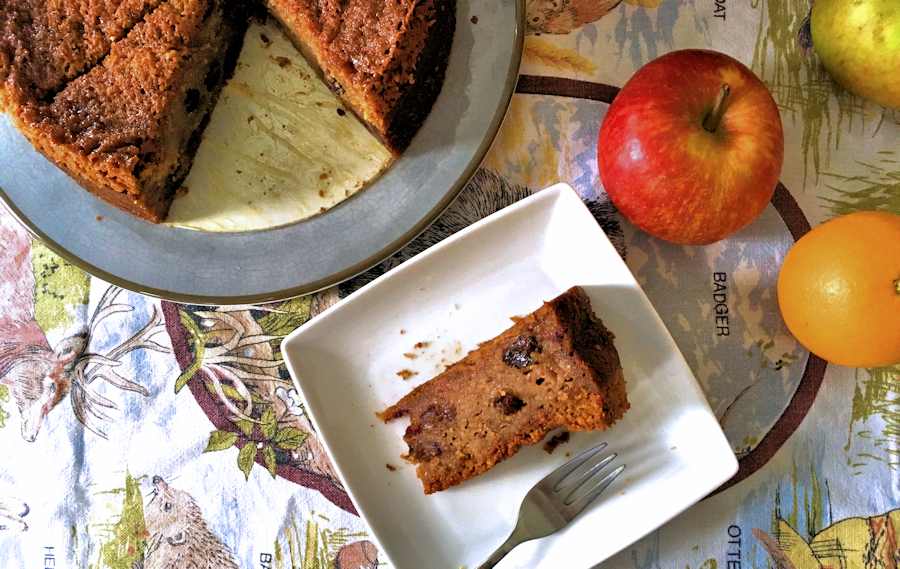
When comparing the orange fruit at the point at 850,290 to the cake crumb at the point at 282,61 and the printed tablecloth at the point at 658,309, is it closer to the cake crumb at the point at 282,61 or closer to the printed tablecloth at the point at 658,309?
the printed tablecloth at the point at 658,309

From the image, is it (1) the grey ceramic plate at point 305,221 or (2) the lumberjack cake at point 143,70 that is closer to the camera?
(2) the lumberjack cake at point 143,70

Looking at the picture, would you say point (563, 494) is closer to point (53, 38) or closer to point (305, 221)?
point (305, 221)

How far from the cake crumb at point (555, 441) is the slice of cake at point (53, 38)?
1725 mm

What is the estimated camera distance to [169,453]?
7.22 ft

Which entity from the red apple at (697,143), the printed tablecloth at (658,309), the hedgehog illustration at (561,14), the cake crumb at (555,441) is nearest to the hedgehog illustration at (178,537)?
the printed tablecloth at (658,309)

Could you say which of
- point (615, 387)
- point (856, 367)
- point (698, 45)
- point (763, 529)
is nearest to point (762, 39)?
point (698, 45)

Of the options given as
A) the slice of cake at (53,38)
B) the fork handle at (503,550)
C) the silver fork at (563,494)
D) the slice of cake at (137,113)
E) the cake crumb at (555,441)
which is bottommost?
the fork handle at (503,550)

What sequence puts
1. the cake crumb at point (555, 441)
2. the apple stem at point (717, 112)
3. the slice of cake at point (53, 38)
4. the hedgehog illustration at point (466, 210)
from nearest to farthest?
the apple stem at point (717, 112) < the slice of cake at point (53, 38) < the cake crumb at point (555, 441) < the hedgehog illustration at point (466, 210)

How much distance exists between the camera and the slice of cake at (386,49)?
200 centimetres

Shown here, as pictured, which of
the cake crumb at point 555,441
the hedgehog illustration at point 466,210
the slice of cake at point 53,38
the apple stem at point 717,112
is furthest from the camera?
the hedgehog illustration at point 466,210

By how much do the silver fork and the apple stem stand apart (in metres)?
0.93

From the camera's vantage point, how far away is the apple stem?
71.2 inches

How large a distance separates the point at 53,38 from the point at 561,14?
150 centimetres

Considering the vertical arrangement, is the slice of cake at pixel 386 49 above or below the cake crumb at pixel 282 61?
below
